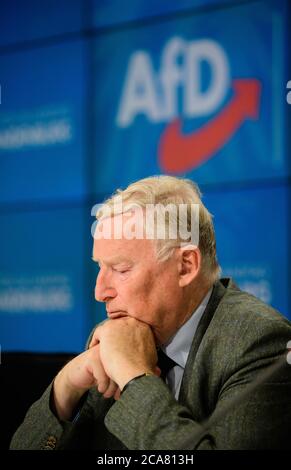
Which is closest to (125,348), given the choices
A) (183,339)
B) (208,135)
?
(183,339)

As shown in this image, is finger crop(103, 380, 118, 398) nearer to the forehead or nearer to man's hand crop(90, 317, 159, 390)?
man's hand crop(90, 317, 159, 390)

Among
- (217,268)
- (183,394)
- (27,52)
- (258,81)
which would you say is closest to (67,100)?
(27,52)

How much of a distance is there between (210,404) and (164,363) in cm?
18

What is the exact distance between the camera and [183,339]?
156 cm

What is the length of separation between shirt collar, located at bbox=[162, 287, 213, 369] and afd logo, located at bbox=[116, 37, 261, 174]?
61.8 inches

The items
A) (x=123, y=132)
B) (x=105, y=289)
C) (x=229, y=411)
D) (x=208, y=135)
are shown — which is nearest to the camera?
→ (x=229, y=411)

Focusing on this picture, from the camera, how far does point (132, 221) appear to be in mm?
1488

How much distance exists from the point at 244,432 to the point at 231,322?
0.91ft

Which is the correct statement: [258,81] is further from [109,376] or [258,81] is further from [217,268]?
[109,376]

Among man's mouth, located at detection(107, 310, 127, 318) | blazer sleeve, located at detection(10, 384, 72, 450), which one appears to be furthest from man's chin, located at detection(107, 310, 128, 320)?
blazer sleeve, located at detection(10, 384, 72, 450)

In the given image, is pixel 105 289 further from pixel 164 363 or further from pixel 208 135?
pixel 208 135

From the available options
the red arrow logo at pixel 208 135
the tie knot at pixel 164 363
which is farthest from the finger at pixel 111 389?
the red arrow logo at pixel 208 135

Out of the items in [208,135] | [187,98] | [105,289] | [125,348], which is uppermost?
[187,98]

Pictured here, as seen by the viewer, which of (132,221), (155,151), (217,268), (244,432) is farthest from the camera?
(155,151)
